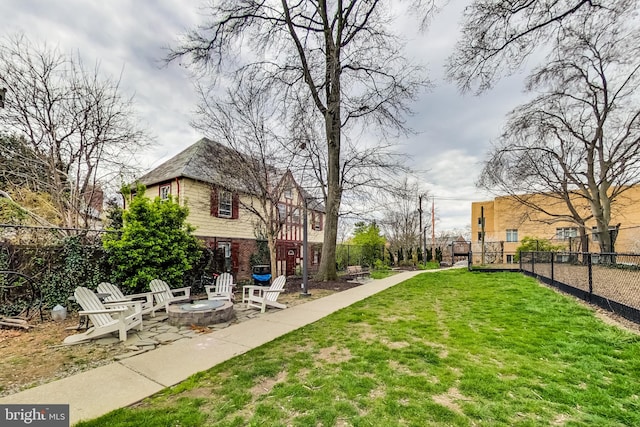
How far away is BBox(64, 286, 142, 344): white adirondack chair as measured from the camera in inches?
184

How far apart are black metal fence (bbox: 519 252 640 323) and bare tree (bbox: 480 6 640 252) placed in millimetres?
4791

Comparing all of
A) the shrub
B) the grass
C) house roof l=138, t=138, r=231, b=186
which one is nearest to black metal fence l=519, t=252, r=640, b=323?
the grass

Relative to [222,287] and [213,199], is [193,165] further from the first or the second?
[222,287]

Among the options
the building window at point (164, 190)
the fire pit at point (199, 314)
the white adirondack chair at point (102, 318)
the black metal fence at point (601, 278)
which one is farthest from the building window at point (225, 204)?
the black metal fence at point (601, 278)

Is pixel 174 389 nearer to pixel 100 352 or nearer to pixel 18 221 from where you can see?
pixel 100 352

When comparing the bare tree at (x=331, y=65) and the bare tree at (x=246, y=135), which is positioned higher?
the bare tree at (x=331, y=65)

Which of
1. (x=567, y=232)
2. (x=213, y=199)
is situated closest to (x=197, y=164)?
(x=213, y=199)

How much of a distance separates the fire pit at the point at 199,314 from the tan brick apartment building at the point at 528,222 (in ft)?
61.8

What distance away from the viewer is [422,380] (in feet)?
10.6

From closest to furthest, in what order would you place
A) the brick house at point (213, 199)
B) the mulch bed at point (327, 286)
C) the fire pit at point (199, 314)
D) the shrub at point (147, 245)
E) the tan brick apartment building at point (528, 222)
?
the fire pit at point (199, 314), the shrub at point (147, 245), the mulch bed at point (327, 286), the brick house at point (213, 199), the tan brick apartment building at point (528, 222)

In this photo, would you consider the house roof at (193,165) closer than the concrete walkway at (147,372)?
No

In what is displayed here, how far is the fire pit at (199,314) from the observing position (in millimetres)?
5621

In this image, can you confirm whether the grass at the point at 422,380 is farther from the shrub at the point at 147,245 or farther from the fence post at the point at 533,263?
the fence post at the point at 533,263

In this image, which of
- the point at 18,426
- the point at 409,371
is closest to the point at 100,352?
the point at 18,426
